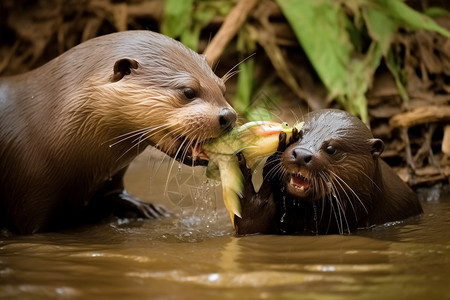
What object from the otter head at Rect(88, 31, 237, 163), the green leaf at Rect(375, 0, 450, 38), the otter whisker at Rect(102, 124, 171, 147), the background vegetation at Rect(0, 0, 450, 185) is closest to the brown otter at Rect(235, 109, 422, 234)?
the otter head at Rect(88, 31, 237, 163)

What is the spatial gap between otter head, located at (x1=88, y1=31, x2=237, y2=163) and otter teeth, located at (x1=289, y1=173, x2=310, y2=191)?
1.23 ft

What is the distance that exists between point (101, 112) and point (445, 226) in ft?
5.34

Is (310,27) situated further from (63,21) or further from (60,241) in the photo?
(60,241)

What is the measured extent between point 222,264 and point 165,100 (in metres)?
0.87

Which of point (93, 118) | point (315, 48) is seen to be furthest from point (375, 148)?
point (315, 48)

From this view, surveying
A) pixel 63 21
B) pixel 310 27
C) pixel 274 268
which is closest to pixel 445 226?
pixel 274 268

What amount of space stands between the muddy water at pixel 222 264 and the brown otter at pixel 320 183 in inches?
5.5

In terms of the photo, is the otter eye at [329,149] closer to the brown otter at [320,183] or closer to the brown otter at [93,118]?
the brown otter at [320,183]

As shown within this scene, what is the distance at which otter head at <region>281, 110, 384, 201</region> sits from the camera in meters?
3.06

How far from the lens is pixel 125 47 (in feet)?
10.2

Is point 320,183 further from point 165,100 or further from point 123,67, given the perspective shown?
point 123,67

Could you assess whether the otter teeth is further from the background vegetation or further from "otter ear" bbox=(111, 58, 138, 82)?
the background vegetation

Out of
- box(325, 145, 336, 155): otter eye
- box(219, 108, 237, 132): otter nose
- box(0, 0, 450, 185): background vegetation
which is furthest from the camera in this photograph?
box(0, 0, 450, 185): background vegetation

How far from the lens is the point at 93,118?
3.08m
